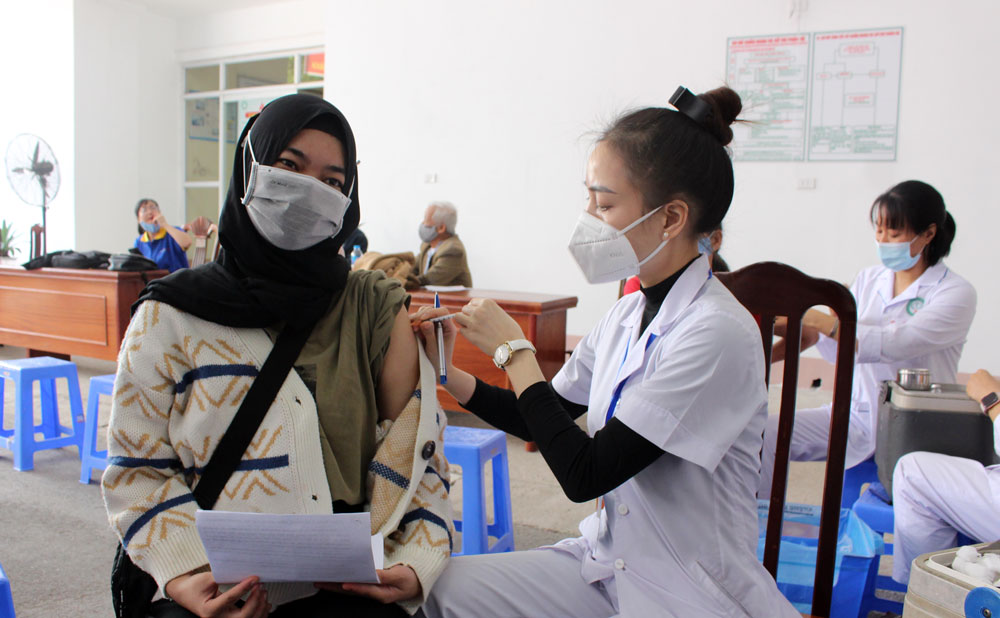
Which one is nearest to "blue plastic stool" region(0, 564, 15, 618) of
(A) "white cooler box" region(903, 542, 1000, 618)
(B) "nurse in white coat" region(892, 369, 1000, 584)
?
(A) "white cooler box" region(903, 542, 1000, 618)

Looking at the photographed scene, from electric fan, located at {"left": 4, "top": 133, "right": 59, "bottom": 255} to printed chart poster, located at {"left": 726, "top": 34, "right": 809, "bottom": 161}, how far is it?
6141 millimetres

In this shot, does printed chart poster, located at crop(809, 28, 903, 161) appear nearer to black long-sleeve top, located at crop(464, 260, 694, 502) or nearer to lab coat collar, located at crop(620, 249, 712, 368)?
lab coat collar, located at crop(620, 249, 712, 368)

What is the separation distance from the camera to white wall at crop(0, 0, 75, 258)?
8.25 meters

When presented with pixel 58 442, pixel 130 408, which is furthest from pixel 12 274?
pixel 130 408

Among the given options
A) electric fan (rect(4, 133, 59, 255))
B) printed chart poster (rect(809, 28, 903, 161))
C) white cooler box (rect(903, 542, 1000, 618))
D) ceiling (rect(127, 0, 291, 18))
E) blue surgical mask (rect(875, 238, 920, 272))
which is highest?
ceiling (rect(127, 0, 291, 18))

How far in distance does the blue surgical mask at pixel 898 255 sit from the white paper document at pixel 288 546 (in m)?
2.19

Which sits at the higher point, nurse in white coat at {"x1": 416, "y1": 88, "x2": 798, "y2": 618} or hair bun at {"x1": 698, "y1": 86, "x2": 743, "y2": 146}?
hair bun at {"x1": 698, "y1": 86, "x2": 743, "y2": 146}

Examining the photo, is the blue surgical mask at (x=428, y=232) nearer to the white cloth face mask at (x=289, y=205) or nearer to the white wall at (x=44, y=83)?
the white cloth face mask at (x=289, y=205)

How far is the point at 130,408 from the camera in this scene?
3.62ft

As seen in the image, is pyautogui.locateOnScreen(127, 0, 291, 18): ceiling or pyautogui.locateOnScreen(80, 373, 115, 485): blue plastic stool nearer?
pyautogui.locateOnScreen(80, 373, 115, 485): blue plastic stool

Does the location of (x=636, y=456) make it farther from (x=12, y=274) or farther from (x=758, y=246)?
(x=12, y=274)

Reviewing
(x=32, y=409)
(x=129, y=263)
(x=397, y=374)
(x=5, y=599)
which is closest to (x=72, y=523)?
(x=32, y=409)

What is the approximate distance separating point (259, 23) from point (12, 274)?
438 centimetres

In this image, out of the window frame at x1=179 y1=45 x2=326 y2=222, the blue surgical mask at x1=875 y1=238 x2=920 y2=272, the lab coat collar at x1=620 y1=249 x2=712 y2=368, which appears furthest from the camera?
the window frame at x1=179 y1=45 x2=326 y2=222
